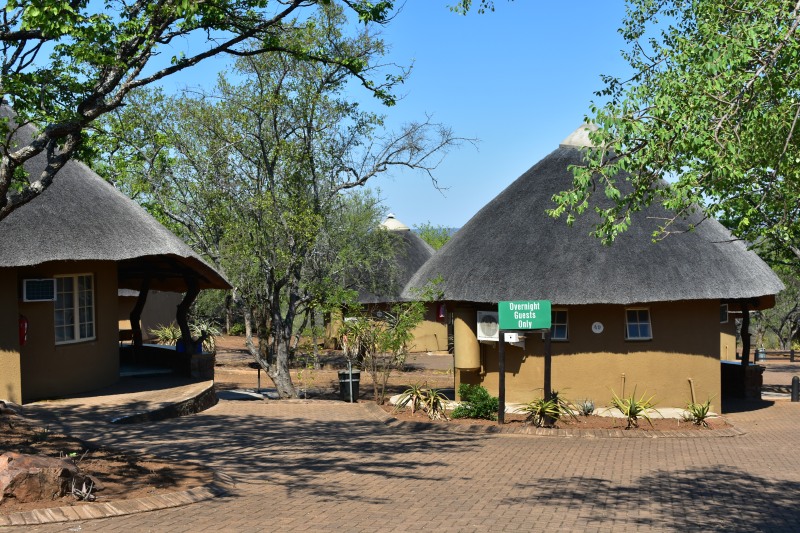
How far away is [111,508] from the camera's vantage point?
8.56 meters

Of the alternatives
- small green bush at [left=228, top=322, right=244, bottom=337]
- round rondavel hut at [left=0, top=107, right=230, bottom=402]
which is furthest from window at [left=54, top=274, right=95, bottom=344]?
small green bush at [left=228, top=322, right=244, bottom=337]

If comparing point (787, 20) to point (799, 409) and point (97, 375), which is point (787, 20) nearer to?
point (799, 409)

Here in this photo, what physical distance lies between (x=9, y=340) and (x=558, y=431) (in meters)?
10.0

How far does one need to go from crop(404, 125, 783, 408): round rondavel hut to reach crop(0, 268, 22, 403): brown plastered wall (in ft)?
30.2

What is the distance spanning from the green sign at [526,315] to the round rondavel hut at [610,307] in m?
1.86

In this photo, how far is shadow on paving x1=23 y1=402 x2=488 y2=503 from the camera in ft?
35.6

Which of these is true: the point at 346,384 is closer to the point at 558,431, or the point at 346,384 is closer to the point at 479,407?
the point at 479,407

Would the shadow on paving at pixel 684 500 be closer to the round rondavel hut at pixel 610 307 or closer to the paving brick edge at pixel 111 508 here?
the paving brick edge at pixel 111 508

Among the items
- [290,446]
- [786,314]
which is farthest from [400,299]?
[290,446]

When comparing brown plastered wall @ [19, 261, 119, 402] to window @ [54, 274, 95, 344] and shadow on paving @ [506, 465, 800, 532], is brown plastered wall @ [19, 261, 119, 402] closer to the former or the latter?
window @ [54, 274, 95, 344]

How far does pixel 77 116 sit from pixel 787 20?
28.3 feet

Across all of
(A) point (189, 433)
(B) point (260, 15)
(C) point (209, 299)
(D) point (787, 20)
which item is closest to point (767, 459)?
(D) point (787, 20)

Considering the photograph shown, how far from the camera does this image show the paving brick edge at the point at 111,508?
26.4ft

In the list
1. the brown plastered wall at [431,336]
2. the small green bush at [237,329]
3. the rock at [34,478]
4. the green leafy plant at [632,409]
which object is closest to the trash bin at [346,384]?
the green leafy plant at [632,409]
